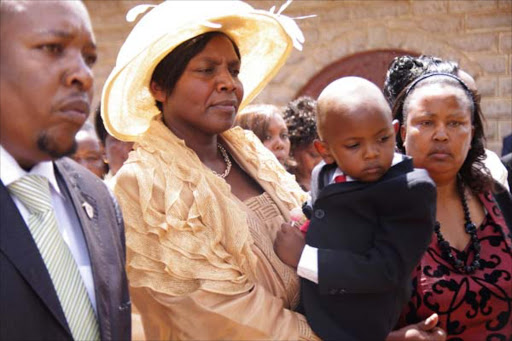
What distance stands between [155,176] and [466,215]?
51.3 inches

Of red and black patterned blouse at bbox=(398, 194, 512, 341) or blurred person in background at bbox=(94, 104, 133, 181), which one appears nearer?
red and black patterned blouse at bbox=(398, 194, 512, 341)

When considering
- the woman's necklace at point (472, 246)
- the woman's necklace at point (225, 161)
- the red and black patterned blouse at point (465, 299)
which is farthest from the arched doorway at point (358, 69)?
the red and black patterned blouse at point (465, 299)

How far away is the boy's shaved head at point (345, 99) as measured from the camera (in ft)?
9.12

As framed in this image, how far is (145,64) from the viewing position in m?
3.15

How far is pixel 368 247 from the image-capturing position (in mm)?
2766

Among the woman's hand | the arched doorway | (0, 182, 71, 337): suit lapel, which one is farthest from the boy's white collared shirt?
the arched doorway

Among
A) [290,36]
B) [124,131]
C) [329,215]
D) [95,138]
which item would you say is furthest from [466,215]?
[95,138]

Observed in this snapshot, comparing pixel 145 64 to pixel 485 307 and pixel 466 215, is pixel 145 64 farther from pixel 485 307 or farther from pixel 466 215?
pixel 485 307

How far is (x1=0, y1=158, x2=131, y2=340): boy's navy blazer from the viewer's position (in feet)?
6.24

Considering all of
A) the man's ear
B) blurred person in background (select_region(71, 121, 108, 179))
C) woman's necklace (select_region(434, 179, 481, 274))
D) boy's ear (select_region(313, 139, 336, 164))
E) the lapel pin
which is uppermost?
the man's ear

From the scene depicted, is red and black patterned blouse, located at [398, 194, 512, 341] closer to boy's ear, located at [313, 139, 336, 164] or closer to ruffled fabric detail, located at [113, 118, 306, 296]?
boy's ear, located at [313, 139, 336, 164]

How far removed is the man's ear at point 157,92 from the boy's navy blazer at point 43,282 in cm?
104

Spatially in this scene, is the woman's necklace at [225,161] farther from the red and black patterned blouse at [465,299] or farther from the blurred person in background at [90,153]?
the blurred person in background at [90,153]

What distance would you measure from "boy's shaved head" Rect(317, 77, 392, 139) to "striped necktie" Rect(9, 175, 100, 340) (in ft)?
3.82
